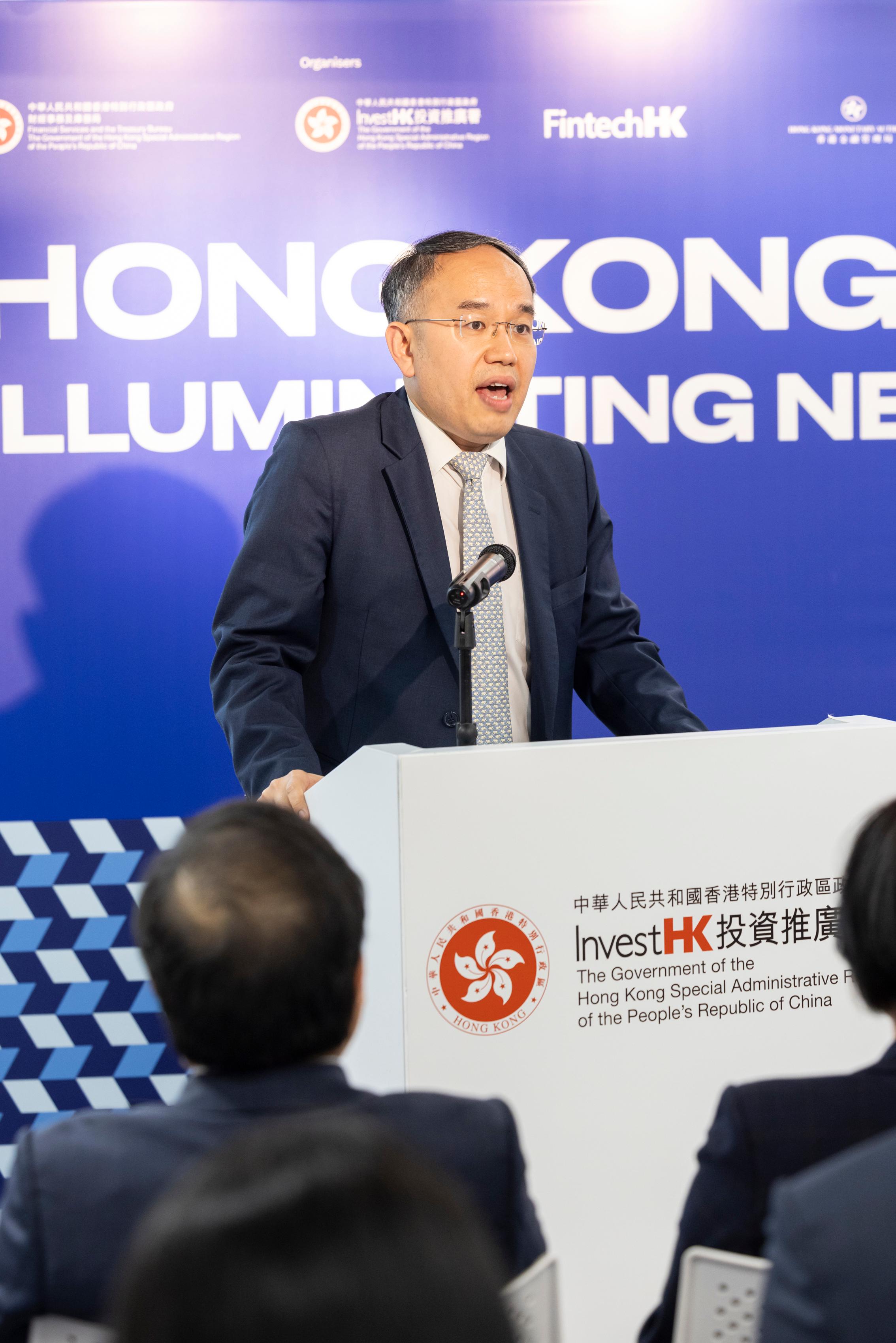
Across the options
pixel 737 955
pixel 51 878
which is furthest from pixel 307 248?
pixel 737 955

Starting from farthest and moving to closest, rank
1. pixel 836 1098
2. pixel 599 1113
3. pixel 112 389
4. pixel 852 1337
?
pixel 112 389 → pixel 599 1113 → pixel 836 1098 → pixel 852 1337

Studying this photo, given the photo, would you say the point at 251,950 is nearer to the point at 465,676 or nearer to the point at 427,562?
the point at 465,676

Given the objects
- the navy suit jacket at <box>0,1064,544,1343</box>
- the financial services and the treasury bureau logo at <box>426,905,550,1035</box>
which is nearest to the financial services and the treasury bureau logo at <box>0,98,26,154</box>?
the financial services and the treasury bureau logo at <box>426,905,550,1035</box>

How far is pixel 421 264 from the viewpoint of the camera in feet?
8.52

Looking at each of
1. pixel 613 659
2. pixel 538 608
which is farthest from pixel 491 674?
pixel 613 659

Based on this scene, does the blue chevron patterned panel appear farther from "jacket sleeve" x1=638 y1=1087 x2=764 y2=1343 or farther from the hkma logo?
"jacket sleeve" x1=638 y1=1087 x2=764 y2=1343

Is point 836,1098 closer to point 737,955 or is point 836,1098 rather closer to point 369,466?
point 737,955

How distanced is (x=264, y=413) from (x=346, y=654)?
48.4 inches

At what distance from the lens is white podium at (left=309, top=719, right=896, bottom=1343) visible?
5.61ft

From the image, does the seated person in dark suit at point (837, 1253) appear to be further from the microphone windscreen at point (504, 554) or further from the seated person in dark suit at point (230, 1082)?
the microphone windscreen at point (504, 554)

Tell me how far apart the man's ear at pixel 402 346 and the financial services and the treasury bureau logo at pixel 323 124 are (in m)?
1.12

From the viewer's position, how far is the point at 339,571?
2523mm

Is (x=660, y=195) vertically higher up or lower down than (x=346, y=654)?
higher up

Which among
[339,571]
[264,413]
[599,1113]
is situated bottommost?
[599,1113]
